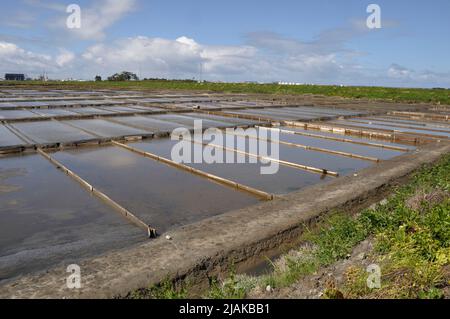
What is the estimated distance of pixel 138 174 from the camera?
6.34 meters

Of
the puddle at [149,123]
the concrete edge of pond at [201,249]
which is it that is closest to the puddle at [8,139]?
the puddle at [149,123]

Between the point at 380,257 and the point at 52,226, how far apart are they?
134 inches

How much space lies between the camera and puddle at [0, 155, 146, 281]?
346cm

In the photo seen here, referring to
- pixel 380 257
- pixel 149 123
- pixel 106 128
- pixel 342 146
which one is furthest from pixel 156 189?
pixel 149 123

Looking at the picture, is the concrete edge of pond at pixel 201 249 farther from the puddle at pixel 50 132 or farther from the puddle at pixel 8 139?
the puddle at pixel 8 139

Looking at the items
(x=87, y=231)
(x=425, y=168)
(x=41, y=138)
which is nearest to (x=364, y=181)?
(x=425, y=168)

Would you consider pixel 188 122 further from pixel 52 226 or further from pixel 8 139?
pixel 52 226

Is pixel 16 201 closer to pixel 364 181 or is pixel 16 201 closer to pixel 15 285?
pixel 15 285

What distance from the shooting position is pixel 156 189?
5.54m

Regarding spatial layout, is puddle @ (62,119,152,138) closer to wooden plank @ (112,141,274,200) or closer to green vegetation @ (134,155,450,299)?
wooden plank @ (112,141,274,200)

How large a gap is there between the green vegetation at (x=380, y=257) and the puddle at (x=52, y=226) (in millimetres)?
1181

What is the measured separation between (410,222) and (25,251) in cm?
364
